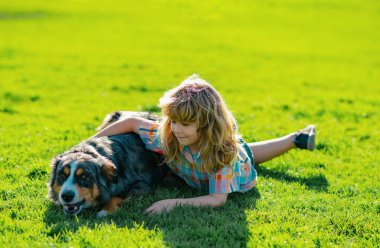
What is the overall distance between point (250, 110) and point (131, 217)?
7160 millimetres

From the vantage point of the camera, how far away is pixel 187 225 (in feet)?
17.9

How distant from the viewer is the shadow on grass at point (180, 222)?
5.11 m

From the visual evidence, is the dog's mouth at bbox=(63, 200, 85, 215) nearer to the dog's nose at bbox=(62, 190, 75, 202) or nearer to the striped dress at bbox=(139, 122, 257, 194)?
the dog's nose at bbox=(62, 190, 75, 202)

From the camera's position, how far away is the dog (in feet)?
18.4

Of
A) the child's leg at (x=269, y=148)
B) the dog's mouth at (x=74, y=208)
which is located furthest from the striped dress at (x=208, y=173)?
the dog's mouth at (x=74, y=208)

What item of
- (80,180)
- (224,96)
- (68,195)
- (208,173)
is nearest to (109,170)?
(80,180)

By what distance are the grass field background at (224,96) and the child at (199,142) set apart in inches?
8.8

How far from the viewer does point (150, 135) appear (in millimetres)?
6855

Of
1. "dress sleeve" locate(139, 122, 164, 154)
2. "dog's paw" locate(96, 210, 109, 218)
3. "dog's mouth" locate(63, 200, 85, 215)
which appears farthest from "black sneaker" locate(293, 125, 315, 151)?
"dog's mouth" locate(63, 200, 85, 215)

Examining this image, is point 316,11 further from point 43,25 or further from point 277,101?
point 277,101

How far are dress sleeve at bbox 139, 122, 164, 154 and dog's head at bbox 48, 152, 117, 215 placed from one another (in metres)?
0.97

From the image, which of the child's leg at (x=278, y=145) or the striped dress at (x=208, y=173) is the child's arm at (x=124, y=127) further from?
the child's leg at (x=278, y=145)

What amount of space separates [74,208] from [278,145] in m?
3.48

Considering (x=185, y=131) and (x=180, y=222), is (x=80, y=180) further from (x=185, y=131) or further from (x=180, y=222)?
(x=185, y=131)
